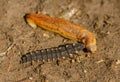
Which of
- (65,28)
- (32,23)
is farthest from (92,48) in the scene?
(32,23)

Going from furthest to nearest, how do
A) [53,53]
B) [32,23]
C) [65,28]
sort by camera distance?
[32,23]
[65,28]
[53,53]

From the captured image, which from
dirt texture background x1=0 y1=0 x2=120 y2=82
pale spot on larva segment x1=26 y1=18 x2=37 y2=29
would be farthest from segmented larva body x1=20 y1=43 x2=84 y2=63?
pale spot on larva segment x1=26 y1=18 x2=37 y2=29

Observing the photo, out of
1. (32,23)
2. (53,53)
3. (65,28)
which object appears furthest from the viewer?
(32,23)

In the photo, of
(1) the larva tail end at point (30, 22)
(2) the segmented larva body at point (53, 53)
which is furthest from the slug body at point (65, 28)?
(2) the segmented larva body at point (53, 53)

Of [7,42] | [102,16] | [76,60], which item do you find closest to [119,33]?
[102,16]

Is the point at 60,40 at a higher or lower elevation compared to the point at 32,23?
lower

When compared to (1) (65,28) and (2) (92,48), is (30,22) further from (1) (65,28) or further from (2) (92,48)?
(2) (92,48)

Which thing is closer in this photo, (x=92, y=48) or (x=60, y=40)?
(x=92, y=48)
